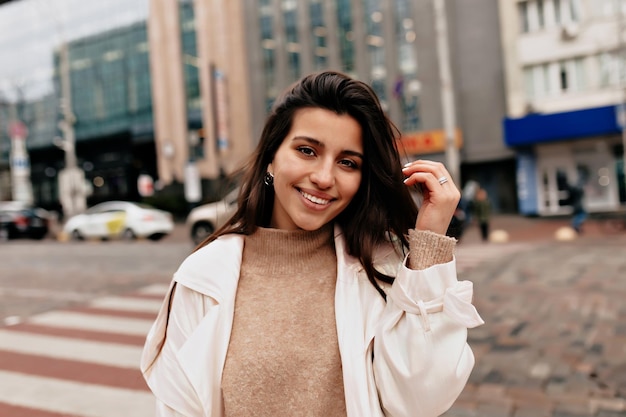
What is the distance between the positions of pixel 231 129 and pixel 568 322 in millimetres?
27927

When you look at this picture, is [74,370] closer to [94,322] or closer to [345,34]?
[94,322]

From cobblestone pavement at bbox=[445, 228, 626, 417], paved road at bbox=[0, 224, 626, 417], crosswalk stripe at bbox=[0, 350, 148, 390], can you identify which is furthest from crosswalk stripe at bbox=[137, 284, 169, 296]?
cobblestone pavement at bbox=[445, 228, 626, 417]

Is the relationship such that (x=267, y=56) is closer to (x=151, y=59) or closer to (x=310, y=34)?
(x=310, y=34)

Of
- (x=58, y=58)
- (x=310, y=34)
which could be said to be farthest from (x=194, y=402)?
(x=58, y=58)

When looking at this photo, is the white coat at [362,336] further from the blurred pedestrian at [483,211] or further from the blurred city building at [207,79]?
the blurred city building at [207,79]

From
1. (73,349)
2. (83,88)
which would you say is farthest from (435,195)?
(83,88)

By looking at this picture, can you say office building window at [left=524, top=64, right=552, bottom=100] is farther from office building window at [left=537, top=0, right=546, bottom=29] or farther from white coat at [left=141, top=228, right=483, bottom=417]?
white coat at [left=141, top=228, right=483, bottom=417]

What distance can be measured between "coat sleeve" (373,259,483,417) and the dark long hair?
16 cm

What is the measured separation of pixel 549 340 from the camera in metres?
5.18

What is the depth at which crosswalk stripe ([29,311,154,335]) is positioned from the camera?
20.5ft

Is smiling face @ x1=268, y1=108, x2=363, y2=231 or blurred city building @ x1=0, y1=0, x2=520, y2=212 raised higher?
blurred city building @ x1=0, y1=0, x2=520, y2=212

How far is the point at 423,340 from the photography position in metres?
Result: 1.33

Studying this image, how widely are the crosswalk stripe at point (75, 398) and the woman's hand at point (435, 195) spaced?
3.10 meters

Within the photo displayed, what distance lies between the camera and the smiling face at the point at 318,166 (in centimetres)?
153
